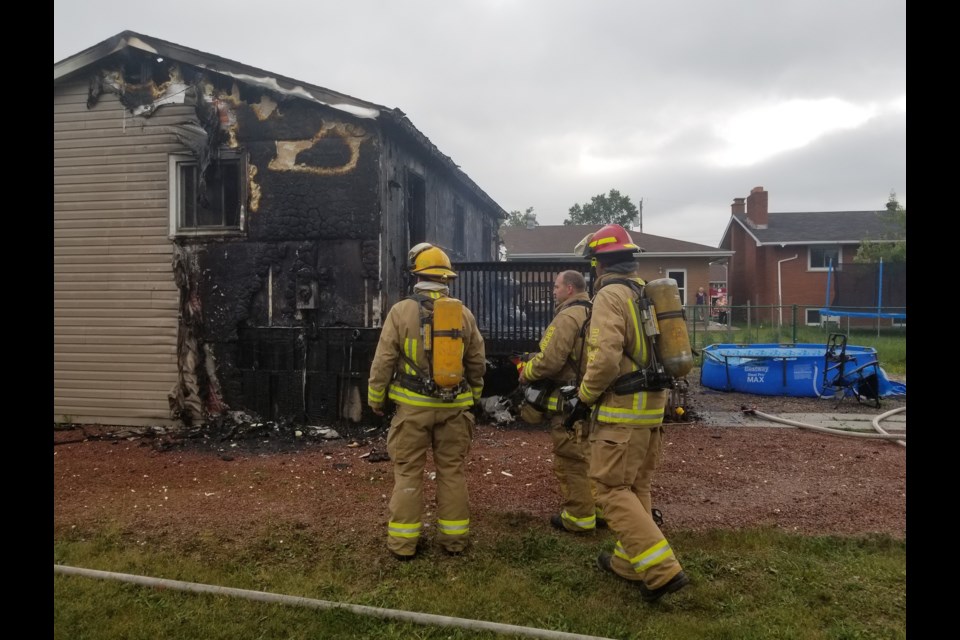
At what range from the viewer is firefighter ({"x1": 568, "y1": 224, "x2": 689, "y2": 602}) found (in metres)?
3.28

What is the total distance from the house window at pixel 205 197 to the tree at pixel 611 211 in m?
41.9

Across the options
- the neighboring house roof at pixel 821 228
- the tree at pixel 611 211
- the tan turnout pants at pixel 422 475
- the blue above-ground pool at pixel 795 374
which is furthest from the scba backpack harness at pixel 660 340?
the tree at pixel 611 211

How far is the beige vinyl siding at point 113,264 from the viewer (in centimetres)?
820

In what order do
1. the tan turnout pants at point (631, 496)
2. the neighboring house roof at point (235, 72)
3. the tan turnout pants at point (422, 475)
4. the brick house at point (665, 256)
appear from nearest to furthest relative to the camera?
1. the tan turnout pants at point (631, 496)
2. the tan turnout pants at point (422, 475)
3. the neighboring house roof at point (235, 72)
4. the brick house at point (665, 256)

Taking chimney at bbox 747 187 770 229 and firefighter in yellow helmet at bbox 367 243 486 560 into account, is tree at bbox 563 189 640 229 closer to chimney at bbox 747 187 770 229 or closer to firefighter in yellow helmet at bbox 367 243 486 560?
chimney at bbox 747 187 770 229

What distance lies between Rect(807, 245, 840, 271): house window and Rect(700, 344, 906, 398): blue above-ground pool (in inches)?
640

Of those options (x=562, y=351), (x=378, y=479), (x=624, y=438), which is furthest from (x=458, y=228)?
(x=624, y=438)

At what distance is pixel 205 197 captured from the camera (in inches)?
322

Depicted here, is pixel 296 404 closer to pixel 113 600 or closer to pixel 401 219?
pixel 401 219

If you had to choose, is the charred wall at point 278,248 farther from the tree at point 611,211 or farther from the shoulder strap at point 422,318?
the tree at point 611,211

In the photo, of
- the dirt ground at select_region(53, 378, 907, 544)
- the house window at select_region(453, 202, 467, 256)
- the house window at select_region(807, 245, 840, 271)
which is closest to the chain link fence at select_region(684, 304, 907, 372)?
the house window at select_region(807, 245, 840, 271)

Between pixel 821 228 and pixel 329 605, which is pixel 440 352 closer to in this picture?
pixel 329 605

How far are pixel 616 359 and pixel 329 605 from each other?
81.6 inches
